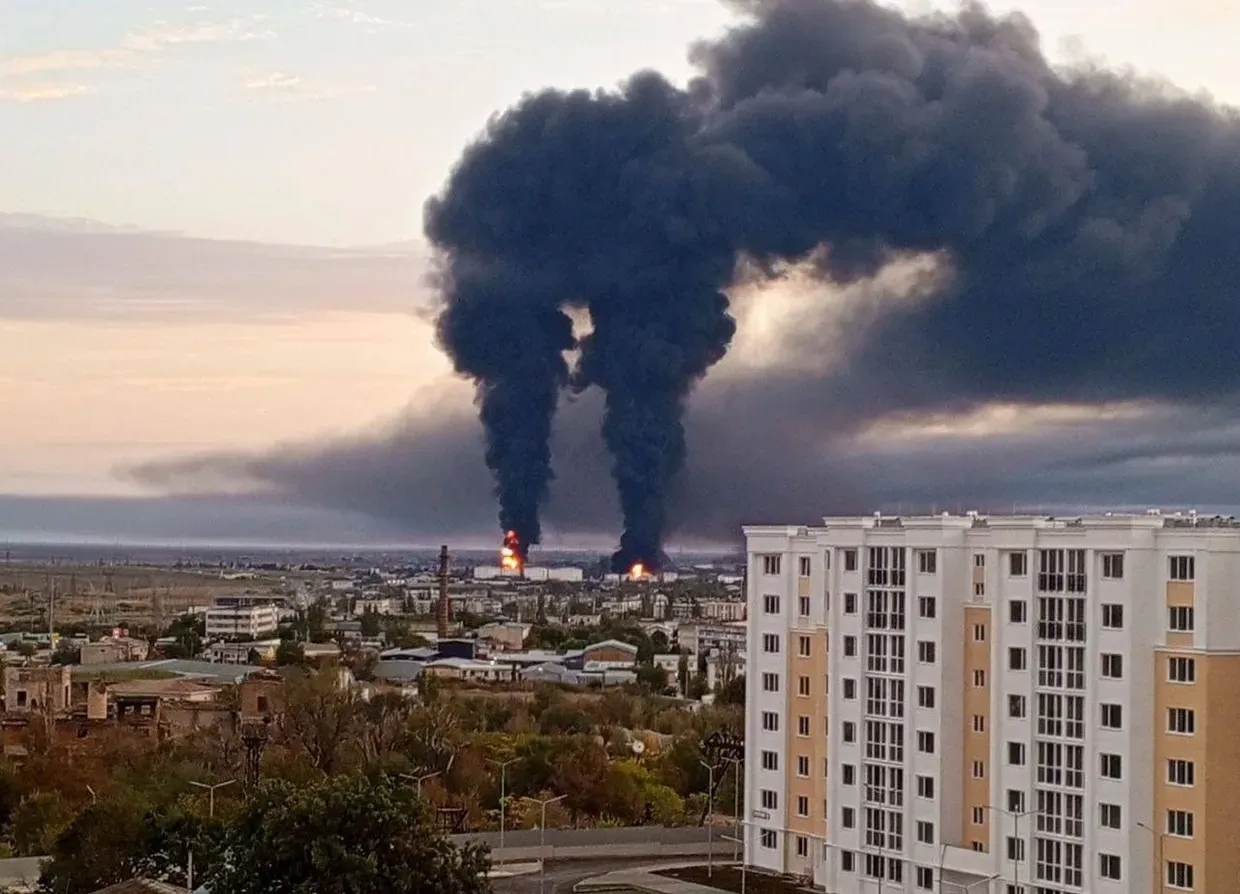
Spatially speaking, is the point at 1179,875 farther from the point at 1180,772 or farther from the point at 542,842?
the point at 542,842

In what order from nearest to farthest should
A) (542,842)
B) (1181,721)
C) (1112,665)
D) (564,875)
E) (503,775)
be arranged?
(1181,721) → (1112,665) → (564,875) → (542,842) → (503,775)

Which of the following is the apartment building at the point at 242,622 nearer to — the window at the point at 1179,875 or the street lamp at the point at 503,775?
the street lamp at the point at 503,775

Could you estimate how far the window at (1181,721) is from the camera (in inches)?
1221

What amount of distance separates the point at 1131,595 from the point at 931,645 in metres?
4.19

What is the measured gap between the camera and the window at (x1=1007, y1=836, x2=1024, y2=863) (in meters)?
32.9

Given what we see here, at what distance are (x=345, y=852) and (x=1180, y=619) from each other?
41.1 feet

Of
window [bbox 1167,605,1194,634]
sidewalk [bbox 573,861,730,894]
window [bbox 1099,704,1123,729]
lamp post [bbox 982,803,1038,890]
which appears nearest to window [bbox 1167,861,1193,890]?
window [bbox 1099,704,1123,729]

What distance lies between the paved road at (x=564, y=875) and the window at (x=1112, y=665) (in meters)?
10.4

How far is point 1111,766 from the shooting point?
31.8 metres

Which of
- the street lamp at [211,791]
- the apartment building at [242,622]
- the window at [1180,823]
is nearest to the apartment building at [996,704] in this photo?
the window at [1180,823]

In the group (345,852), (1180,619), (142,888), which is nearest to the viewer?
(345,852)

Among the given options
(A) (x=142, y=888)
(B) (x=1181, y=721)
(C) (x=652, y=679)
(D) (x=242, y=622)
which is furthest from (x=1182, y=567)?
(D) (x=242, y=622)

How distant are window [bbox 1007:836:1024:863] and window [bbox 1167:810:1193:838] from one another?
2574mm

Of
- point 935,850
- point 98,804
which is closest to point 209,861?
point 98,804
